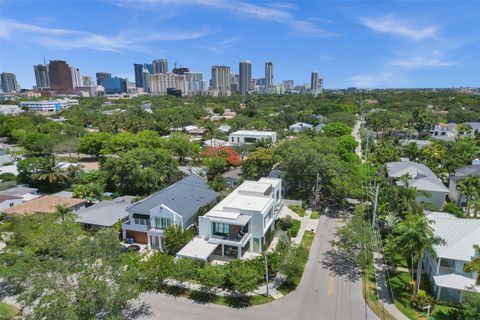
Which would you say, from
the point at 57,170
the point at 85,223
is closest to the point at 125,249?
the point at 85,223

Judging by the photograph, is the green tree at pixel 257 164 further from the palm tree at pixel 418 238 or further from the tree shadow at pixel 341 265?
the palm tree at pixel 418 238

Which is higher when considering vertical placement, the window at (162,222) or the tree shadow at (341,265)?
the window at (162,222)

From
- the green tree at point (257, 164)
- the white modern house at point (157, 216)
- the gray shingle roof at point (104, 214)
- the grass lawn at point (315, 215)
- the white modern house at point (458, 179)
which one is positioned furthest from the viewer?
the green tree at point (257, 164)

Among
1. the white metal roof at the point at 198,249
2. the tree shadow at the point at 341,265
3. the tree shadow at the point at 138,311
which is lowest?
the tree shadow at the point at 138,311

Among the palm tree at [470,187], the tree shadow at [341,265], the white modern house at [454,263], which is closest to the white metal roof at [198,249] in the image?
the tree shadow at [341,265]

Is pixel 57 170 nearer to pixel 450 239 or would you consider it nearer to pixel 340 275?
pixel 340 275

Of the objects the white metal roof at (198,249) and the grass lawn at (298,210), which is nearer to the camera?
the white metal roof at (198,249)

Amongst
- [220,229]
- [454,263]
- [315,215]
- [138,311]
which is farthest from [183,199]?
[454,263]
